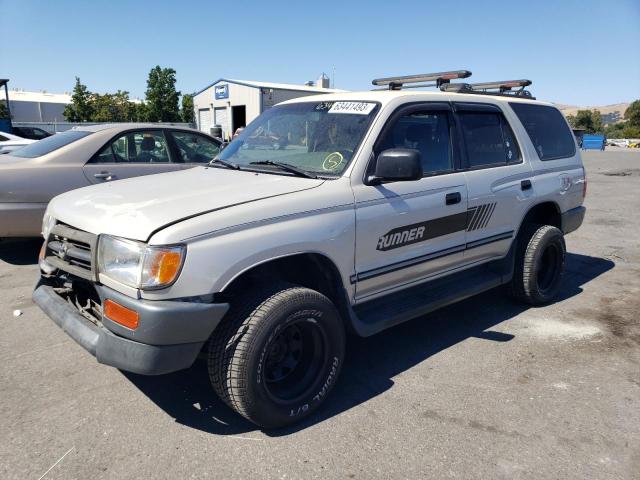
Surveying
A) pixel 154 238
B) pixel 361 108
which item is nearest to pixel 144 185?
pixel 154 238

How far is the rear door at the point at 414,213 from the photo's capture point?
10.5ft

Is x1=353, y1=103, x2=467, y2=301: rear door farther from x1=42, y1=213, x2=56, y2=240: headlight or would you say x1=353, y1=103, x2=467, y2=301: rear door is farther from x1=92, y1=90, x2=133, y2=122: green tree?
x1=92, y1=90, x2=133, y2=122: green tree

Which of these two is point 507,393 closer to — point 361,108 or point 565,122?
point 361,108

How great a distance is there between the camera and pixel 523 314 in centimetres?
467

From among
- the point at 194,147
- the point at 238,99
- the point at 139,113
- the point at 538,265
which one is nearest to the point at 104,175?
the point at 194,147

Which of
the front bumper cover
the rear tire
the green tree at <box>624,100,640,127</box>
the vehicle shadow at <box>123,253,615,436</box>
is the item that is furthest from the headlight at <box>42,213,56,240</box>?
the green tree at <box>624,100,640,127</box>

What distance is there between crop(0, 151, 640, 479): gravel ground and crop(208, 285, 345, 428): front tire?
18 centimetres

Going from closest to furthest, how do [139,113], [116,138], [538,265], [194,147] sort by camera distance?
[538,265], [116,138], [194,147], [139,113]

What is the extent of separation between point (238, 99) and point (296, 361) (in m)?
34.7

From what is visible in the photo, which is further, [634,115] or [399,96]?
[634,115]

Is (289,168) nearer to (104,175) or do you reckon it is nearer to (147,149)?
(104,175)

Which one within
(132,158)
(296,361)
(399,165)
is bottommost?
(296,361)

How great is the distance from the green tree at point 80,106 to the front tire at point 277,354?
47650 millimetres

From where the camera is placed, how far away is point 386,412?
9.95 feet
